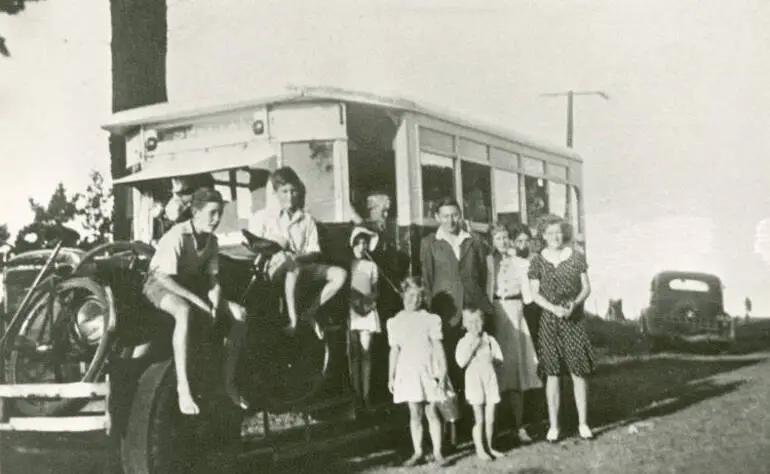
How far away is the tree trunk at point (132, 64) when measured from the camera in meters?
4.98

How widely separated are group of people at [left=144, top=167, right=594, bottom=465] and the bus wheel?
27cm

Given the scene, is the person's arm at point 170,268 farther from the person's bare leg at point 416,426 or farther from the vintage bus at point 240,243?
the person's bare leg at point 416,426

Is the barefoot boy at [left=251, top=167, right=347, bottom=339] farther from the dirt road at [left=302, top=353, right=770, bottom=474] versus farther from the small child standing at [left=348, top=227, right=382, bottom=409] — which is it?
the dirt road at [left=302, top=353, right=770, bottom=474]

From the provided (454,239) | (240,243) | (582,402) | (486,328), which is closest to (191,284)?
(240,243)

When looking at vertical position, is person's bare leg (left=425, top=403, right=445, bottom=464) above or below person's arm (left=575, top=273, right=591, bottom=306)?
below

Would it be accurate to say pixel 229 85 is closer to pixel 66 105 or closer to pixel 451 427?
pixel 66 105

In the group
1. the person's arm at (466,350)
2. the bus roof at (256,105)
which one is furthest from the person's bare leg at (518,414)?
the bus roof at (256,105)

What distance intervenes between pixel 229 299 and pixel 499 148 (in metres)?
3.12

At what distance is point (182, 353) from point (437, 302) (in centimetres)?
187

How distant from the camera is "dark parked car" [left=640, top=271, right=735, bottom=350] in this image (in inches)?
368

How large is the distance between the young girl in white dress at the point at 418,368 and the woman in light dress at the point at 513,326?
82 centimetres

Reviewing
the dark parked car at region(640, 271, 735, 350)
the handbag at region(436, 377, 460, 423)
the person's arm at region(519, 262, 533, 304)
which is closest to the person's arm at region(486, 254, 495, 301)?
the person's arm at region(519, 262, 533, 304)

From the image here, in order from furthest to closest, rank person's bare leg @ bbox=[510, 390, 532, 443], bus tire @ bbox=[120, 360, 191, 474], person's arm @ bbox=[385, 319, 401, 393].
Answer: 1. person's bare leg @ bbox=[510, 390, 532, 443]
2. person's arm @ bbox=[385, 319, 401, 393]
3. bus tire @ bbox=[120, 360, 191, 474]

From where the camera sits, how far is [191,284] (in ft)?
12.5
